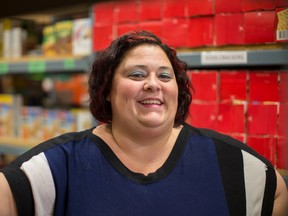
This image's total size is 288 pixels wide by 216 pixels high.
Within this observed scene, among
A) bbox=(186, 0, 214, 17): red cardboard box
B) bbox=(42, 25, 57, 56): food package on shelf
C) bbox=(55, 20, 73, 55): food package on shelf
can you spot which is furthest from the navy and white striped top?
bbox=(42, 25, 57, 56): food package on shelf

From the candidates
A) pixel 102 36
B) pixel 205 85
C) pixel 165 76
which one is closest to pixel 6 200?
pixel 165 76

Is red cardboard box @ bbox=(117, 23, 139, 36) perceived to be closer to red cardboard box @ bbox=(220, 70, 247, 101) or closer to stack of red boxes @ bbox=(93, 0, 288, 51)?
stack of red boxes @ bbox=(93, 0, 288, 51)

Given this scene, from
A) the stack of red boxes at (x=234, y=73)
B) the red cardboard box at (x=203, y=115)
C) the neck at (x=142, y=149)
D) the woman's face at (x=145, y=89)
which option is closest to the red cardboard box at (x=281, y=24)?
the stack of red boxes at (x=234, y=73)

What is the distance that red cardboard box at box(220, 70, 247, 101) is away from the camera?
1.79 m

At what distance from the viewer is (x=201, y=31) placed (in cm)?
188

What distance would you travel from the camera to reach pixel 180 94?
5.56ft

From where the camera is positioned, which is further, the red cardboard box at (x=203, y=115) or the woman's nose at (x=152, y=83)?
the red cardboard box at (x=203, y=115)

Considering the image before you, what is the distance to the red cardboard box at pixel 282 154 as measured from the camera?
1.70 m

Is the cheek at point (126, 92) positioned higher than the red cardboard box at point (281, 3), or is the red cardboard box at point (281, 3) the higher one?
the red cardboard box at point (281, 3)

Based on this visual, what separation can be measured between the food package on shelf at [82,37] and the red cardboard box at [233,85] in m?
0.93

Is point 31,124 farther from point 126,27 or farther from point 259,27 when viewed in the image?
point 259,27

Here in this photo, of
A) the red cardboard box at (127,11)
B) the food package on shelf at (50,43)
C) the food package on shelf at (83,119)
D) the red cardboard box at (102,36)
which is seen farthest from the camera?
the food package on shelf at (50,43)

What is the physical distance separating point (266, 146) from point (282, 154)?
74mm

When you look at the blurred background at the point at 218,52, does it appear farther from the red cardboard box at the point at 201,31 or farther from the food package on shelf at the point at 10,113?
the food package on shelf at the point at 10,113
